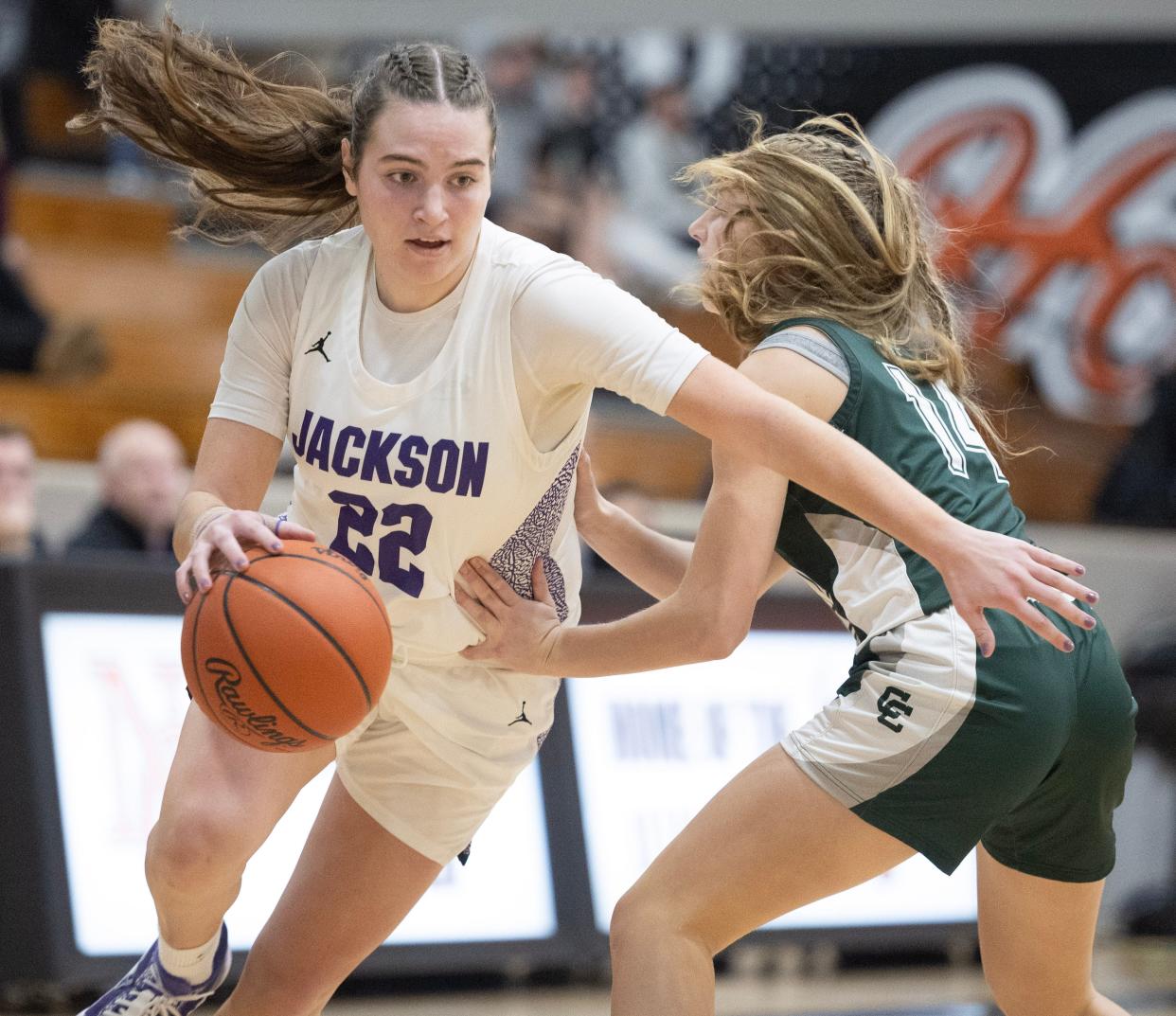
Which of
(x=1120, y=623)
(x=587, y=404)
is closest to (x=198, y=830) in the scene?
(x=587, y=404)

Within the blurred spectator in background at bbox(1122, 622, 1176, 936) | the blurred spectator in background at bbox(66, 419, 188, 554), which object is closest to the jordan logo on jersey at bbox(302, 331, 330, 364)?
the blurred spectator in background at bbox(66, 419, 188, 554)

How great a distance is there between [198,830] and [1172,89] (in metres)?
7.82

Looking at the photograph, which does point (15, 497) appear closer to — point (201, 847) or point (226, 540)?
point (201, 847)

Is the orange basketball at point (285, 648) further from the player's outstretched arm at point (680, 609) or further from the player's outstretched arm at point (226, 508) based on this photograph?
the player's outstretched arm at point (680, 609)

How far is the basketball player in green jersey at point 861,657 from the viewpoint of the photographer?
2.70 m

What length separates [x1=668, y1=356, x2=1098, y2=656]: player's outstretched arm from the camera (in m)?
2.52

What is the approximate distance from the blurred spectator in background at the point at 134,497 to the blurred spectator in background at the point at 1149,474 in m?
5.05

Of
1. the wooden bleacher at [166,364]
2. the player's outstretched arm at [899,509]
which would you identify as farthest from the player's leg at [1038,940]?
the wooden bleacher at [166,364]

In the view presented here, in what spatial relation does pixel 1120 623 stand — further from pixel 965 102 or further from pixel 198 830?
pixel 198 830

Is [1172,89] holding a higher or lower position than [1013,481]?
higher

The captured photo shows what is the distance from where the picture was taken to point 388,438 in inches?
115

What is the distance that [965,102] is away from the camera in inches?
362

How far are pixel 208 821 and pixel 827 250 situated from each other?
1514 mm

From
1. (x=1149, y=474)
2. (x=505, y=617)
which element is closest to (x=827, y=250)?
(x=505, y=617)
